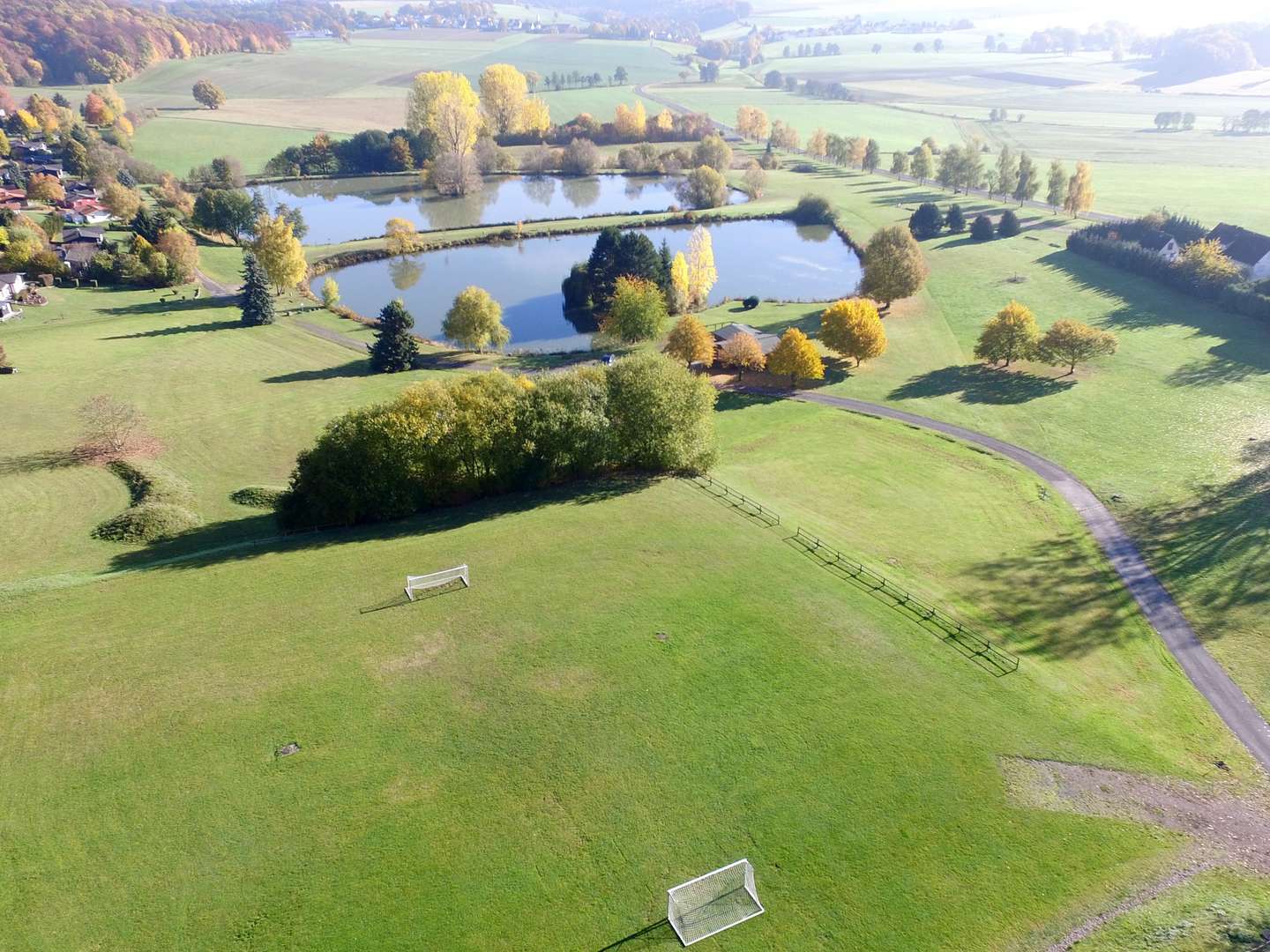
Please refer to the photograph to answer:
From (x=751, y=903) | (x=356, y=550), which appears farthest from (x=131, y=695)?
(x=751, y=903)

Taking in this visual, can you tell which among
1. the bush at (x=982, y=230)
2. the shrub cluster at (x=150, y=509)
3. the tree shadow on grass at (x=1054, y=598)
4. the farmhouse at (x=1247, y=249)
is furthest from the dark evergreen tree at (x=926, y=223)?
the shrub cluster at (x=150, y=509)

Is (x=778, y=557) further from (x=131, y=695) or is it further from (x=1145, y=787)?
(x=131, y=695)

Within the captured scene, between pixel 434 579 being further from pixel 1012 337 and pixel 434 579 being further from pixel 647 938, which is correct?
pixel 1012 337

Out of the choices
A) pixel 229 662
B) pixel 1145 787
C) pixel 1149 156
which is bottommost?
pixel 1145 787

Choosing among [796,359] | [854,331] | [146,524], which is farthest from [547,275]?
[146,524]

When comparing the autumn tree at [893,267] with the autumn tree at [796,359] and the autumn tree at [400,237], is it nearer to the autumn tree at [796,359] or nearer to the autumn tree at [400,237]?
the autumn tree at [796,359]
